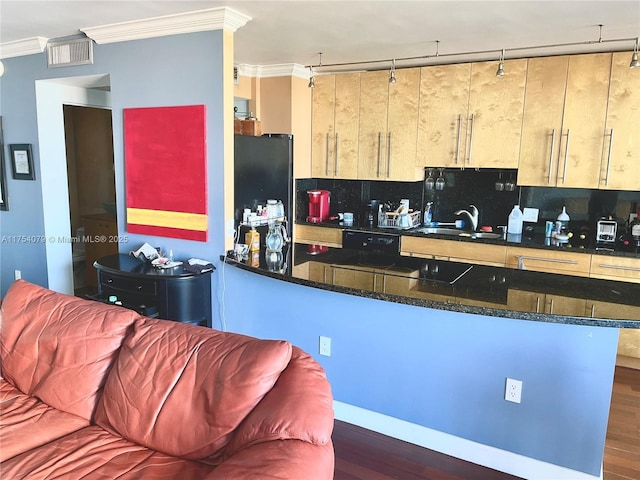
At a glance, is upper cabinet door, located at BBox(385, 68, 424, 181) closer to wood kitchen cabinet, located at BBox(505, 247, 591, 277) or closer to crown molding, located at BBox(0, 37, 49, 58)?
wood kitchen cabinet, located at BBox(505, 247, 591, 277)

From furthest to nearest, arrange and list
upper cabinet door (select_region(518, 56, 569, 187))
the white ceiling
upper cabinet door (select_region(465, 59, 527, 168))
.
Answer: upper cabinet door (select_region(465, 59, 527, 168)) → upper cabinet door (select_region(518, 56, 569, 187)) → the white ceiling

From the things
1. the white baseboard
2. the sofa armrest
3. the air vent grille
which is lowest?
the white baseboard

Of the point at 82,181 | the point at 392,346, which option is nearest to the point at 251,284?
the point at 392,346

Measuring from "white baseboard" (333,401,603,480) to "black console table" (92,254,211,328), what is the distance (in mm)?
1083

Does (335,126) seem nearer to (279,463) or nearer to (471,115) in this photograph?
(471,115)

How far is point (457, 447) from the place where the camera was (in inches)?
97.1

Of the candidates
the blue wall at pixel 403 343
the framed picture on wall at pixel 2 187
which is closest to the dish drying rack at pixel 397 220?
the blue wall at pixel 403 343

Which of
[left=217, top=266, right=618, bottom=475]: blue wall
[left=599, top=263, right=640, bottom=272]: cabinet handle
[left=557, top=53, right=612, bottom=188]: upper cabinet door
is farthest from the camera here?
[left=557, top=53, right=612, bottom=188]: upper cabinet door

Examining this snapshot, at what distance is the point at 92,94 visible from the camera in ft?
13.5

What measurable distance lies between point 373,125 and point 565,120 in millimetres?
1638

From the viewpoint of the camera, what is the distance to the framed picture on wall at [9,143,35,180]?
4.04 m

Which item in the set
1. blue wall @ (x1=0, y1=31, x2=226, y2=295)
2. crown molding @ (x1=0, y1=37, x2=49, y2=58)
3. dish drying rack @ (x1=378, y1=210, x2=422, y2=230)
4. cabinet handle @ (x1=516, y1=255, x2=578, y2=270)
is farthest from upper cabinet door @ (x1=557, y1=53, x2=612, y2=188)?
crown molding @ (x1=0, y1=37, x2=49, y2=58)

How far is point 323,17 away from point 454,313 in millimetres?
1967

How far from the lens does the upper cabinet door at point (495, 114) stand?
3.92 m
